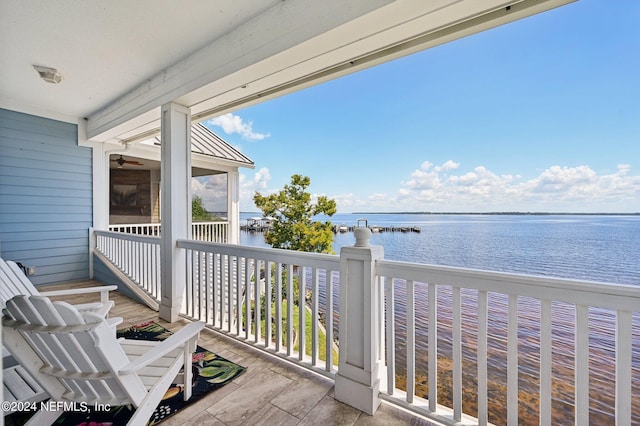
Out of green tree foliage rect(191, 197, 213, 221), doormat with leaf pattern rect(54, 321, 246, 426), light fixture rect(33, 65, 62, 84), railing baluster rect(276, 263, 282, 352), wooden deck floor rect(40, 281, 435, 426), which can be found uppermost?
light fixture rect(33, 65, 62, 84)

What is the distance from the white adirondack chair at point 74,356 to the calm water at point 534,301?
4.79 ft

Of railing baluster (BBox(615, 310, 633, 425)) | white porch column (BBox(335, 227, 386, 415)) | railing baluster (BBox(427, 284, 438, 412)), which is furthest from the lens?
white porch column (BBox(335, 227, 386, 415))

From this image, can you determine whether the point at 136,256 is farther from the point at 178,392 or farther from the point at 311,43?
the point at 311,43

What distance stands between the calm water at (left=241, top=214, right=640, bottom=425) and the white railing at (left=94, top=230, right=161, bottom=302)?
2.72 metres

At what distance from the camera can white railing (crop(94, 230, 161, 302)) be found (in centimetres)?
381

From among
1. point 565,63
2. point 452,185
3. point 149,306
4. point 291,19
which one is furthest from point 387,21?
point 452,185

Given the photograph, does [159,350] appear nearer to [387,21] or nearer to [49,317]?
[49,317]

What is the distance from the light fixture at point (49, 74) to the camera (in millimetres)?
3094

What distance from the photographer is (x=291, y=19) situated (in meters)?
2.05

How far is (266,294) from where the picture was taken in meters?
2.23

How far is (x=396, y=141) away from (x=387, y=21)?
48.8 feet

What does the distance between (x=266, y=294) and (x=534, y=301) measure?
243cm

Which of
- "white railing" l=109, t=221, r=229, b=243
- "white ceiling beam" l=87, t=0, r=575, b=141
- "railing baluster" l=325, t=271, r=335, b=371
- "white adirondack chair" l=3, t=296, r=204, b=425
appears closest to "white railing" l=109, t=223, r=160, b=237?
"white railing" l=109, t=221, r=229, b=243

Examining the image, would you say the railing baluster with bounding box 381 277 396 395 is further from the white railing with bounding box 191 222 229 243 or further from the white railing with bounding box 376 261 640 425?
the white railing with bounding box 191 222 229 243
